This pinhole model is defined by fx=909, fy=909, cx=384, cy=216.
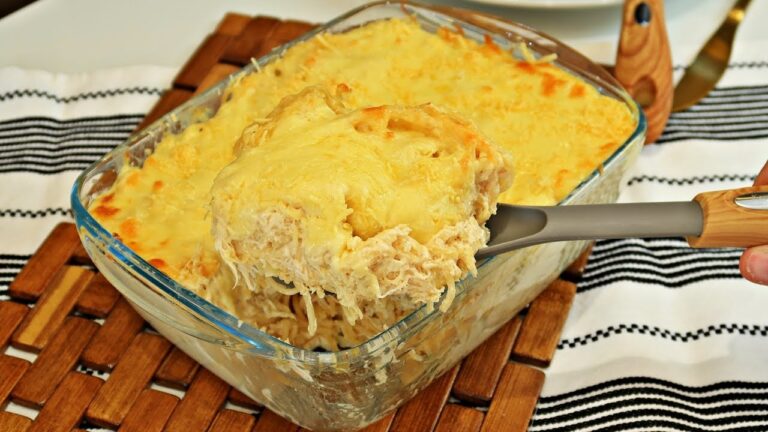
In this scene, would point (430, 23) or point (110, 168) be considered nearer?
point (110, 168)

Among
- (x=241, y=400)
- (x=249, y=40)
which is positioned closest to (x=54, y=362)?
(x=241, y=400)

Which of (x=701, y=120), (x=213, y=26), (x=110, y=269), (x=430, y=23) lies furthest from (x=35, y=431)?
(x=701, y=120)

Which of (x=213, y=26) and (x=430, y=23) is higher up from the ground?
(x=430, y=23)

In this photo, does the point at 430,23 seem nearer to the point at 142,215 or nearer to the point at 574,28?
the point at 574,28

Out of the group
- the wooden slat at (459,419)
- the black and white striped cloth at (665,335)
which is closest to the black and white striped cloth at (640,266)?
the black and white striped cloth at (665,335)

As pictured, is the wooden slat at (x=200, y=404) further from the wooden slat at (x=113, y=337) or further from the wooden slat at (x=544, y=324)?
the wooden slat at (x=544, y=324)

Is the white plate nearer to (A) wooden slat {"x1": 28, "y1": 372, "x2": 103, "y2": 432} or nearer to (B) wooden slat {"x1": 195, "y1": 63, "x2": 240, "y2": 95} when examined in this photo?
(B) wooden slat {"x1": 195, "y1": 63, "x2": 240, "y2": 95}
